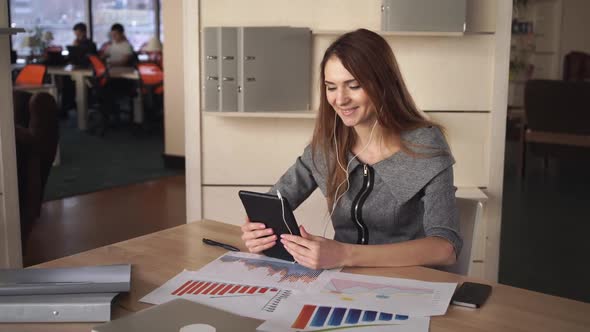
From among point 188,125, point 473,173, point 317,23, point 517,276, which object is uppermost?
point 317,23

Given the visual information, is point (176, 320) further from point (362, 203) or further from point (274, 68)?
point (274, 68)

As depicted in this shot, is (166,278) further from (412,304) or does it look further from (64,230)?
(64,230)

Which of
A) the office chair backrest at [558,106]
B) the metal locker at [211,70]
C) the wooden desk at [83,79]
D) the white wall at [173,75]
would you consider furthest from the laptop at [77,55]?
the metal locker at [211,70]

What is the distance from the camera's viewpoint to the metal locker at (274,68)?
122 inches

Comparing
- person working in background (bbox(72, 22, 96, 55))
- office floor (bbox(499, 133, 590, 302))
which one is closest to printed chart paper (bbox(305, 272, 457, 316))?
office floor (bbox(499, 133, 590, 302))

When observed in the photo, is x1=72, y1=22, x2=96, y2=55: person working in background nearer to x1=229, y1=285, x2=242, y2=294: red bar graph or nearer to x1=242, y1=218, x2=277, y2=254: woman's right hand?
x1=242, y1=218, x2=277, y2=254: woman's right hand

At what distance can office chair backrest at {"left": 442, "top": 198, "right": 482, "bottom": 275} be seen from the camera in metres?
2.01

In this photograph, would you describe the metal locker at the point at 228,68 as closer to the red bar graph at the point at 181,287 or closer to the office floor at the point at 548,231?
the red bar graph at the point at 181,287

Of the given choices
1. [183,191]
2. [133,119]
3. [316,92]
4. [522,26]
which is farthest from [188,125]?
Answer: [522,26]

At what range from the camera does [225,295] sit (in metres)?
1.51

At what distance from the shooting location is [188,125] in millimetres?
3396

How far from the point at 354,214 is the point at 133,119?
8.43 meters

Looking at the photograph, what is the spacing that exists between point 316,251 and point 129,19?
514 inches

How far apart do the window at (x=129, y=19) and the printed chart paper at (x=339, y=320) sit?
13.1 m
